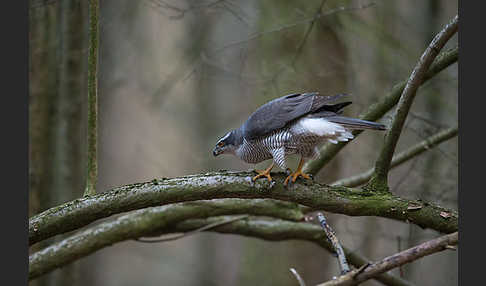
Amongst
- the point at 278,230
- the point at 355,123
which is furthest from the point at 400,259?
the point at 278,230

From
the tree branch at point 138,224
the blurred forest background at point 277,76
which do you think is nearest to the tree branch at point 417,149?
the blurred forest background at point 277,76

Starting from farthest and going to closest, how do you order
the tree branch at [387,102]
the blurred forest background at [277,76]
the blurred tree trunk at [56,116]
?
the blurred tree trunk at [56,116]
the blurred forest background at [277,76]
the tree branch at [387,102]

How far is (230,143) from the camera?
3447 mm

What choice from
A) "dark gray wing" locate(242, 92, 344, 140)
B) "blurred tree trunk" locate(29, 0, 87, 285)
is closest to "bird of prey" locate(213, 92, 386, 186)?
"dark gray wing" locate(242, 92, 344, 140)

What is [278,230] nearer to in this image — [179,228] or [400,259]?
[179,228]

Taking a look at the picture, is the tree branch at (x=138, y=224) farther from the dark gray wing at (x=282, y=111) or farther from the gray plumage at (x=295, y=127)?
the dark gray wing at (x=282, y=111)

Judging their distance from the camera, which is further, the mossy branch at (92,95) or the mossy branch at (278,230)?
the mossy branch at (278,230)

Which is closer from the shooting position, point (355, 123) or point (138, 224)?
point (355, 123)

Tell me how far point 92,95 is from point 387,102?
2.22 m

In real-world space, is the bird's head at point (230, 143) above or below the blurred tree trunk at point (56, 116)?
below

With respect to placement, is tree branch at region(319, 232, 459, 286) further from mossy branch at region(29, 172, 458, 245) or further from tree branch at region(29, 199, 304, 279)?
tree branch at region(29, 199, 304, 279)

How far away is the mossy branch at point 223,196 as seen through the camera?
2664 mm

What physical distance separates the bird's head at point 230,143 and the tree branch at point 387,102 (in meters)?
0.80

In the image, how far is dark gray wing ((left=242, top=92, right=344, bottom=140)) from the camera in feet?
9.88
